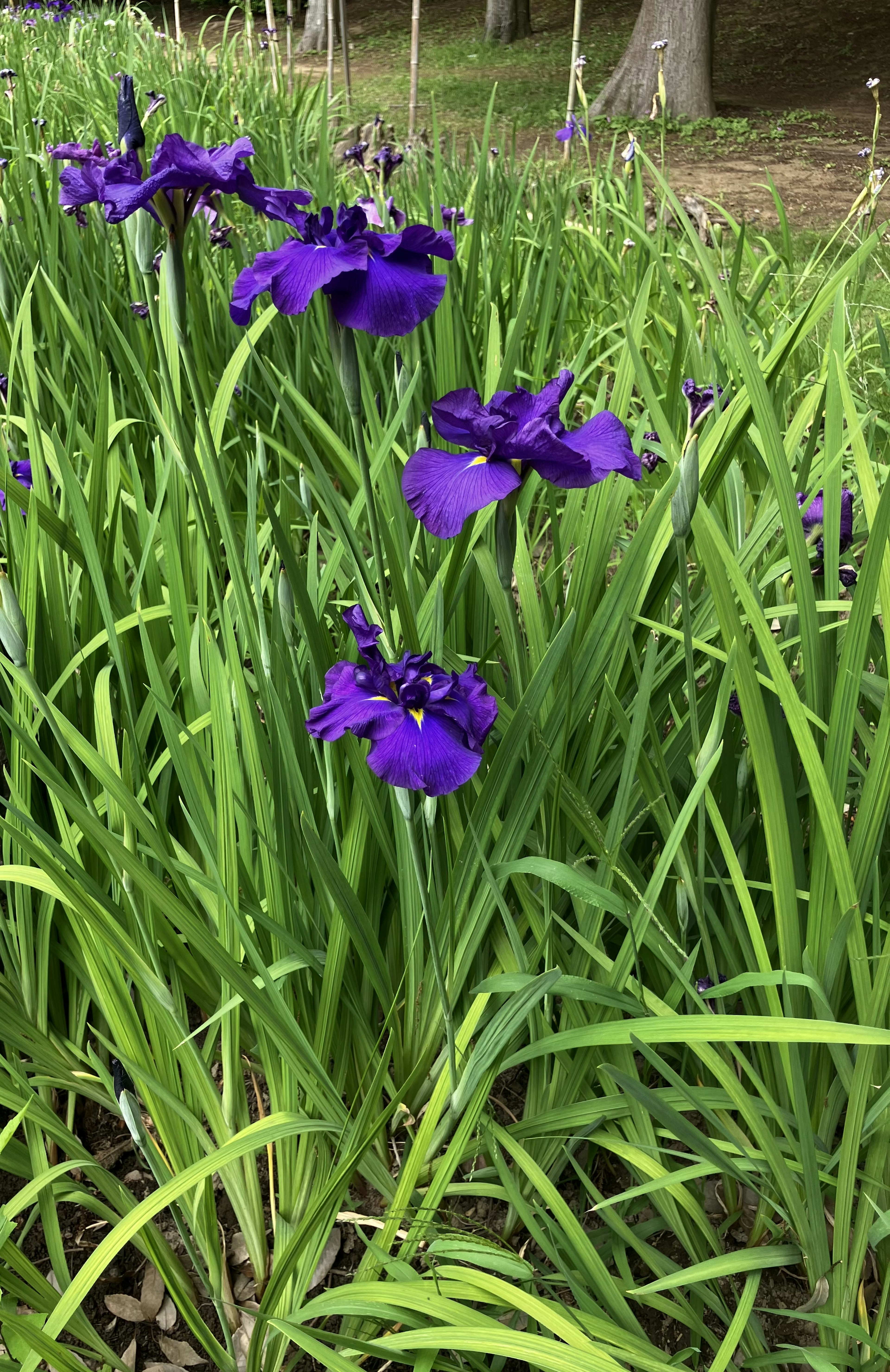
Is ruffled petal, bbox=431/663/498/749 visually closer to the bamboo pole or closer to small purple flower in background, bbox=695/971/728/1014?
small purple flower in background, bbox=695/971/728/1014

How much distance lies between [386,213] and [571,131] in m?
2.15

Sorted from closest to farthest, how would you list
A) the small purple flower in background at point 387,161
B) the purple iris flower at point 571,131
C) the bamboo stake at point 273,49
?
1. the small purple flower in background at point 387,161
2. the purple iris flower at point 571,131
3. the bamboo stake at point 273,49

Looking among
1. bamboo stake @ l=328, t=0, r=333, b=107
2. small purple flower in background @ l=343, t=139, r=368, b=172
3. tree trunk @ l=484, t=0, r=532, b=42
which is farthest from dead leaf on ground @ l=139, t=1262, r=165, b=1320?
tree trunk @ l=484, t=0, r=532, b=42

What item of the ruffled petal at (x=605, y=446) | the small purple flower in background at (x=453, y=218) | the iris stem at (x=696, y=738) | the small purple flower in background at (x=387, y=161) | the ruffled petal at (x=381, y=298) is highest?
the small purple flower in background at (x=387, y=161)

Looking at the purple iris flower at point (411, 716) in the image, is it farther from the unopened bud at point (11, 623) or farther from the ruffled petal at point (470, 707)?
the unopened bud at point (11, 623)

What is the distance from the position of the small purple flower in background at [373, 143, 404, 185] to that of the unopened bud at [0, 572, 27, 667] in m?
1.98

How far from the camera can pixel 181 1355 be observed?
1.09 m

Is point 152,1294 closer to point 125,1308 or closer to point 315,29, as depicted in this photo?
point 125,1308

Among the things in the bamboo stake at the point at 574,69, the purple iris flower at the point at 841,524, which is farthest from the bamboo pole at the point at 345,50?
the purple iris flower at the point at 841,524

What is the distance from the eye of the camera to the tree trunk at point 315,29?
13453mm

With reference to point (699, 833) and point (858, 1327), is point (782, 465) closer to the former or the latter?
point (699, 833)

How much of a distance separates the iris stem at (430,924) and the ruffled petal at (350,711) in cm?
6

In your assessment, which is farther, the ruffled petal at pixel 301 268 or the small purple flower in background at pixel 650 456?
the small purple flower in background at pixel 650 456

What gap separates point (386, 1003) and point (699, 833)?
16.5 inches
